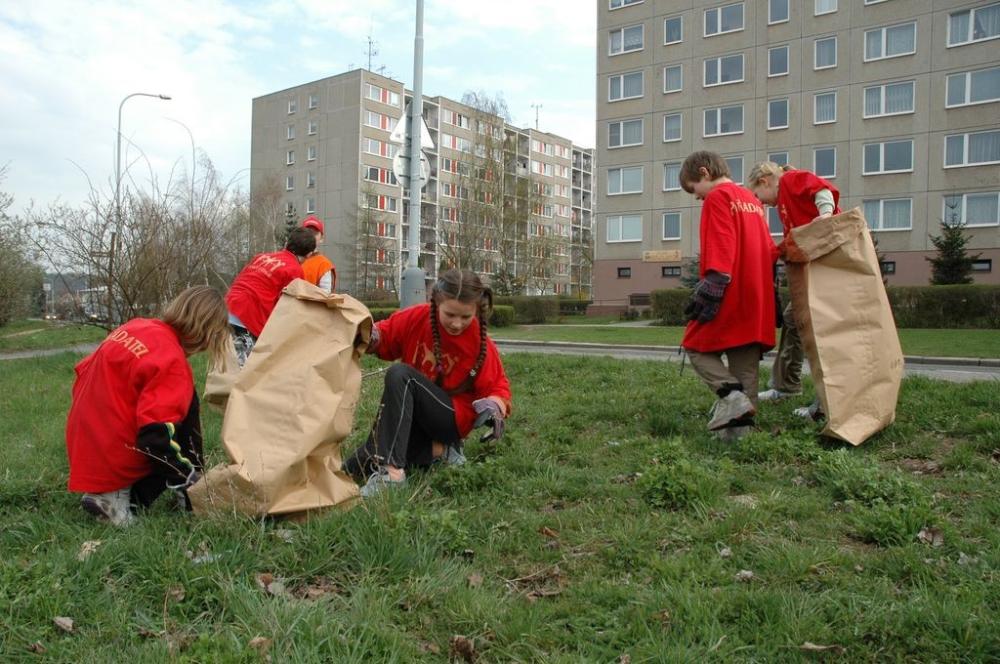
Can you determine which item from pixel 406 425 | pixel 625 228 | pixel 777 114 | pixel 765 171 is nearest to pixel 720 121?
pixel 777 114

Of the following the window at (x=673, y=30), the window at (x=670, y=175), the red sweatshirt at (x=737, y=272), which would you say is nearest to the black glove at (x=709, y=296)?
the red sweatshirt at (x=737, y=272)

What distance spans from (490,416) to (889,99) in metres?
36.1

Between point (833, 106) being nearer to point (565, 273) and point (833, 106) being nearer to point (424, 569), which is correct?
point (424, 569)

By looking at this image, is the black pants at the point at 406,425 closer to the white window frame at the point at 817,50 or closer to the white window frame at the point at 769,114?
the white window frame at the point at 769,114

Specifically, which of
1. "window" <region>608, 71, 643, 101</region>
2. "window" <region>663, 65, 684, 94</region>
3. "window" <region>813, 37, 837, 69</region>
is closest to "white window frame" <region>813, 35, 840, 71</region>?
"window" <region>813, 37, 837, 69</region>

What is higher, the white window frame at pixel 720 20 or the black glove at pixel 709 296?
the white window frame at pixel 720 20

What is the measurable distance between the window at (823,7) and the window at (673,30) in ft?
20.7

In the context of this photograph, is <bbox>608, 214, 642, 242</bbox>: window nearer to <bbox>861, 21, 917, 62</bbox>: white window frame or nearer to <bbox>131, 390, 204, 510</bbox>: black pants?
<bbox>861, 21, 917, 62</bbox>: white window frame

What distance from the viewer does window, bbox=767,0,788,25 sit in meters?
36.2

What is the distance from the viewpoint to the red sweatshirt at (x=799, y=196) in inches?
215

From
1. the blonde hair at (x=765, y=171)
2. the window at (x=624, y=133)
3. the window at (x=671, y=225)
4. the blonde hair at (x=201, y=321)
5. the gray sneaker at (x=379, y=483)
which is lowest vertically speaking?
the gray sneaker at (x=379, y=483)

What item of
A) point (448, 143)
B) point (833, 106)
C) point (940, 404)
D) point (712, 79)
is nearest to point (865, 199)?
point (833, 106)

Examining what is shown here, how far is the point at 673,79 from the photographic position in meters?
39.2

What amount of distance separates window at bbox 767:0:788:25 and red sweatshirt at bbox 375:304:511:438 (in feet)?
123
